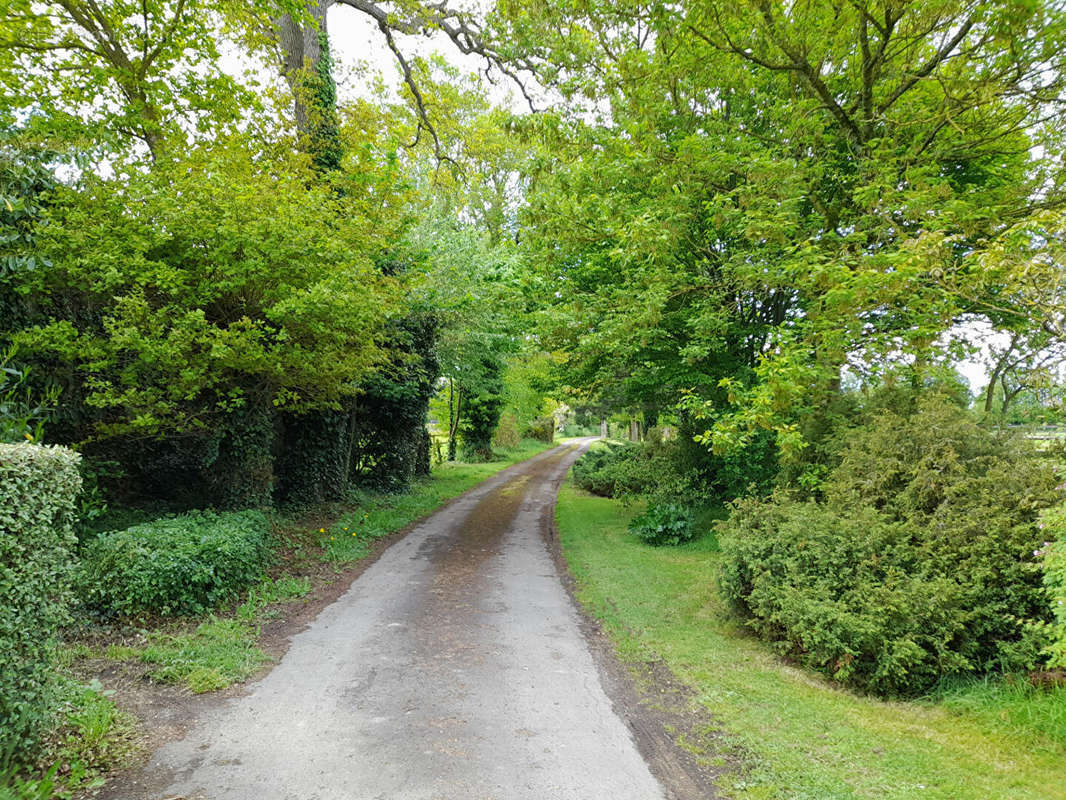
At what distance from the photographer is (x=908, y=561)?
5531 mm

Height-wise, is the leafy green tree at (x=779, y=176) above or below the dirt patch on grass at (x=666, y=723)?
above

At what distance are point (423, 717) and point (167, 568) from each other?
381 centimetres

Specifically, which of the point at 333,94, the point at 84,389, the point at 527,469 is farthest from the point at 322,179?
the point at 527,469

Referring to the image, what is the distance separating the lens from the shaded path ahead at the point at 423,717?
12.1 feet

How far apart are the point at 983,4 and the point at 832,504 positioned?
682 centimetres

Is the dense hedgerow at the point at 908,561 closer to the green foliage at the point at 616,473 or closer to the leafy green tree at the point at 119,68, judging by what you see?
the green foliage at the point at 616,473

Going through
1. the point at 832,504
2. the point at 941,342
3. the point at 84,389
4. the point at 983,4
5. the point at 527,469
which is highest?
the point at 983,4

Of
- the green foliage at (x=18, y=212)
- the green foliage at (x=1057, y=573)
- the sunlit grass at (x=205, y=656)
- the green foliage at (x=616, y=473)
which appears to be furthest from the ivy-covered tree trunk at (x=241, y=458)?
the green foliage at (x=1057, y=573)

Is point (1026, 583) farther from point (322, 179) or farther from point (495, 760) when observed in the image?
point (322, 179)

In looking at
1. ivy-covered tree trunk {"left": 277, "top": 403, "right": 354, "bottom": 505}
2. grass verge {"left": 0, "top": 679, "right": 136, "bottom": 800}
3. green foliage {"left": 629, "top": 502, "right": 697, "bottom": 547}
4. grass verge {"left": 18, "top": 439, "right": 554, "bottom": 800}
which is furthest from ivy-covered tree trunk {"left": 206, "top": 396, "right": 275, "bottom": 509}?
green foliage {"left": 629, "top": 502, "right": 697, "bottom": 547}

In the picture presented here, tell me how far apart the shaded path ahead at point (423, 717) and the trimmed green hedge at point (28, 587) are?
88cm

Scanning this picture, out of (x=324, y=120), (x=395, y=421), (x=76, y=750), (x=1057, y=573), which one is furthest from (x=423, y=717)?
(x=395, y=421)

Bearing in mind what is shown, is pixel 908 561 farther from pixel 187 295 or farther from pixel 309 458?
pixel 309 458

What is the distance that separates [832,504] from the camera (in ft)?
22.0
